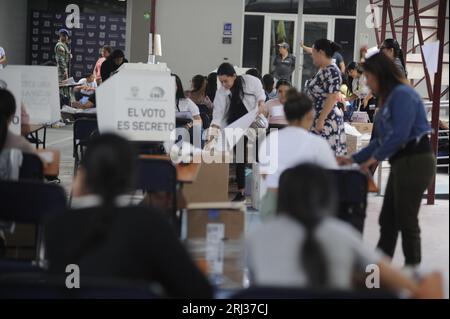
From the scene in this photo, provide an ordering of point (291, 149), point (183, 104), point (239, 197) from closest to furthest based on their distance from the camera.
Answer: point (291, 149)
point (239, 197)
point (183, 104)

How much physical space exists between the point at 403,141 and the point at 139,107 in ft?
6.28

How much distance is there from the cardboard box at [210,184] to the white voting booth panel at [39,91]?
219 cm

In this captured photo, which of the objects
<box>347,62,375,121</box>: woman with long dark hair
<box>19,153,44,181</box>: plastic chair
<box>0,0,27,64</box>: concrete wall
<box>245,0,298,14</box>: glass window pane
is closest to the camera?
<box>19,153,44,181</box>: plastic chair

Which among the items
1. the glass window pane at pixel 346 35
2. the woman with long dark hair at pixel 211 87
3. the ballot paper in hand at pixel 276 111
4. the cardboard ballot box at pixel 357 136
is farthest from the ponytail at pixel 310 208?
the glass window pane at pixel 346 35

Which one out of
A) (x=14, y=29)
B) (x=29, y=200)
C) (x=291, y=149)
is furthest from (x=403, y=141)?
(x=14, y=29)

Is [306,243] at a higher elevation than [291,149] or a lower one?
lower

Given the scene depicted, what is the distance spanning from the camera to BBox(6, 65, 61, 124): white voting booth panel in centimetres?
793

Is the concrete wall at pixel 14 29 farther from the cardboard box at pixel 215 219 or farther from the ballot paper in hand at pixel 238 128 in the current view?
the cardboard box at pixel 215 219

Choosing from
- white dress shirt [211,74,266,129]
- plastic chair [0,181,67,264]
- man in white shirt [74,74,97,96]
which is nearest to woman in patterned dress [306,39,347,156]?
white dress shirt [211,74,266,129]

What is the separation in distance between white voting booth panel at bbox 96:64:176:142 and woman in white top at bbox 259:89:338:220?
1.38m

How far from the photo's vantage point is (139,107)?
5.79 meters

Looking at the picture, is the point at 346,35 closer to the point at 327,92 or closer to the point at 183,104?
Result: the point at 183,104

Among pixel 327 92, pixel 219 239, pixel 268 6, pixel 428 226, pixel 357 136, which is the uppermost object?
pixel 268 6

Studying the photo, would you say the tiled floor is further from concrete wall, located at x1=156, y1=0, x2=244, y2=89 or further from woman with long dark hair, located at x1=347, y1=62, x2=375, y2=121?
concrete wall, located at x1=156, y1=0, x2=244, y2=89
